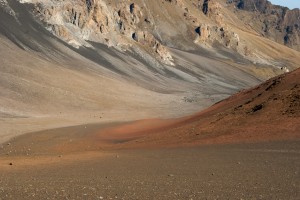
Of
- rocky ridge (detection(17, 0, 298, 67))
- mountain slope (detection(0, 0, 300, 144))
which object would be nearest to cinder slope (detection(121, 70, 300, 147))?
mountain slope (detection(0, 0, 300, 144))

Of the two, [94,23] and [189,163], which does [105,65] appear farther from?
[189,163]

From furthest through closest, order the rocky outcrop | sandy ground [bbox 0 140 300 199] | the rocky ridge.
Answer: the rocky ridge
the rocky outcrop
sandy ground [bbox 0 140 300 199]

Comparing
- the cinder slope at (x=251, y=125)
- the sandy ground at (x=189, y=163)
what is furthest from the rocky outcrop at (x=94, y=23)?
the cinder slope at (x=251, y=125)

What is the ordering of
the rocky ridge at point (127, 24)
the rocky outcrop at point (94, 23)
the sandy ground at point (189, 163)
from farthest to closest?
the rocky ridge at point (127, 24)
the rocky outcrop at point (94, 23)
the sandy ground at point (189, 163)

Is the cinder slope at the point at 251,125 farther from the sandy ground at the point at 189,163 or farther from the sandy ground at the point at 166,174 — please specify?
the sandy ground at the point at 166,174

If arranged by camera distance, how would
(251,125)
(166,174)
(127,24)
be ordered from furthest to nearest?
(127,24), (251,125), (166,174)

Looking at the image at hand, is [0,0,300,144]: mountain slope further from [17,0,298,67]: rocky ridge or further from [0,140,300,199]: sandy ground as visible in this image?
[0,140,300,199]: sandy ground

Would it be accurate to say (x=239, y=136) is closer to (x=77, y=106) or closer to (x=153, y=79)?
(x=77, y=106)

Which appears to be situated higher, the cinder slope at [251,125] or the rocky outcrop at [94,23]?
the rocky outcrop at [94,23]

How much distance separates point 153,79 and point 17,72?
46303 mm

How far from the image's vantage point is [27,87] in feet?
223

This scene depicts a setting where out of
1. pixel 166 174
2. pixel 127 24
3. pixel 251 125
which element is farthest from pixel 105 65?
pixel 166 174

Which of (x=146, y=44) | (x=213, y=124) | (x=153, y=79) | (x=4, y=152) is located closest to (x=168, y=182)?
(x=213, y=124)

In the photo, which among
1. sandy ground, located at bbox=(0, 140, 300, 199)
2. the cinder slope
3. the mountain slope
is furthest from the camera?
the mountain slope
